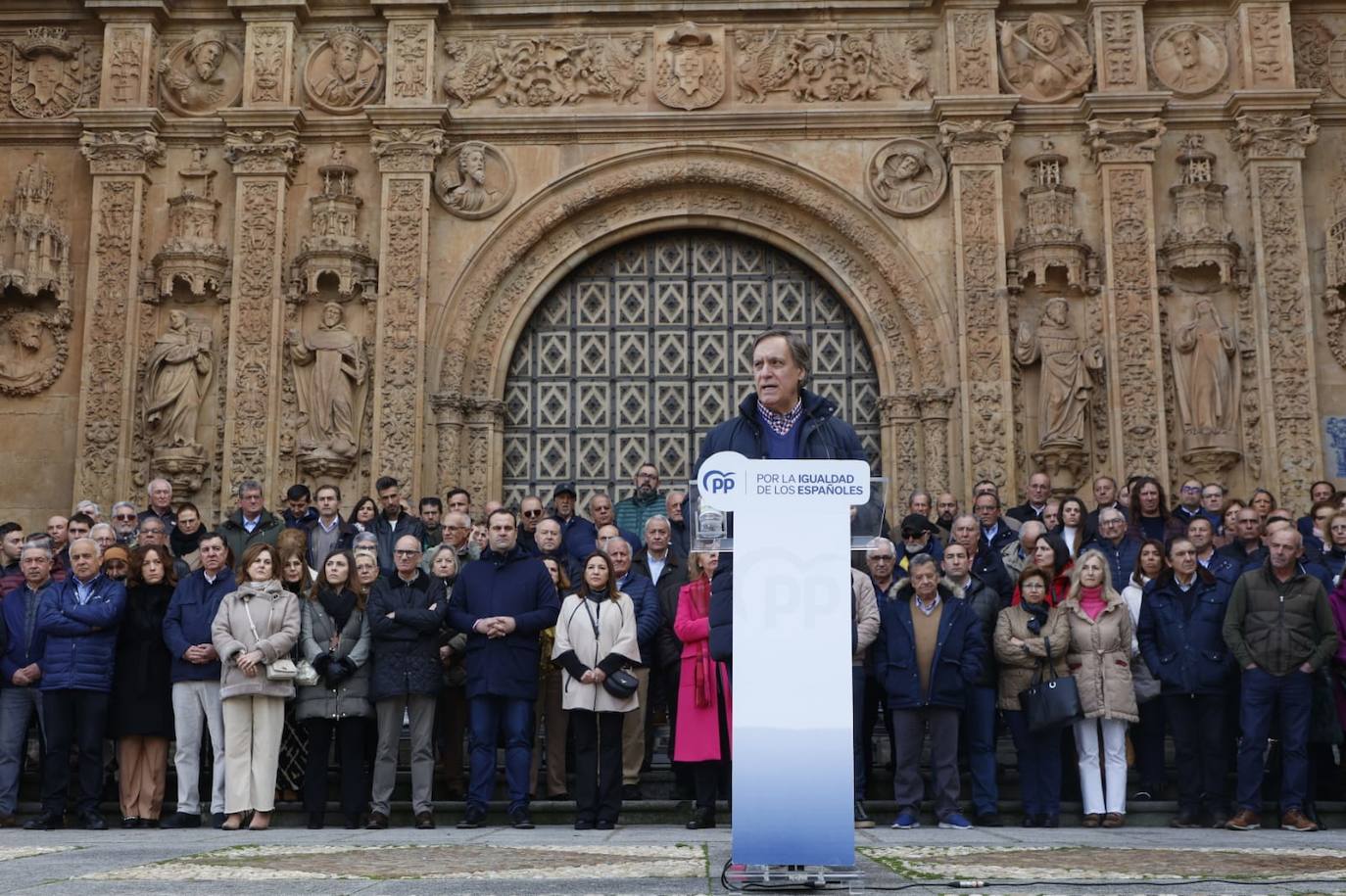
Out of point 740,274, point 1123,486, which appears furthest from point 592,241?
point 1123,486

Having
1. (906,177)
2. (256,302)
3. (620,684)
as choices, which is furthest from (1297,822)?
(256,302)

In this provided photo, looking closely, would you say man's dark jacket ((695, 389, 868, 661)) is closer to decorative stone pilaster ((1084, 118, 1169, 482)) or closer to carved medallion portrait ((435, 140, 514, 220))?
decorative stone pilaster ((1084, 118, 1169, 482))

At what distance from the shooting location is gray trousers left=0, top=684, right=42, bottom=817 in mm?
10328

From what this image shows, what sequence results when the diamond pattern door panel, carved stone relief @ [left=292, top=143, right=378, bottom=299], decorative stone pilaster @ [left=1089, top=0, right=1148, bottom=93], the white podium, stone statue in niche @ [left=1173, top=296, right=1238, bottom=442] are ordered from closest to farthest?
1. the white podium
2. stone statue in niche @ [left=1173, top=296, right=1238, bottom=442]
3. carved stone relief @ [left=292, top=143, right=378, bottom=299]
4. decorative stone pilaster @ [left=1089, top=0, right=1148, bottom=93]
5. the diamond pattern door panel

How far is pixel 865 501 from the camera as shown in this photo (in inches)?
220

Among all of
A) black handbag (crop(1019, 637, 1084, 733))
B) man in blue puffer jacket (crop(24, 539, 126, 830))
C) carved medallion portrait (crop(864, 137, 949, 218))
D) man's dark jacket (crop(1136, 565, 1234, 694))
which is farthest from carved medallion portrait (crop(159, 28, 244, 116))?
man's dark jacket (crop(1136, 565, 1234, 694))

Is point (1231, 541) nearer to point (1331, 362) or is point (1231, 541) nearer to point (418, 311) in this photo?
point (1331, 362)

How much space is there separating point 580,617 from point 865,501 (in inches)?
188

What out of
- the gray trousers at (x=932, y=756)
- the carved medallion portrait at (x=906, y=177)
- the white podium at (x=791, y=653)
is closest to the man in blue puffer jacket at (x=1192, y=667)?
the gray trousers at (x=932, y=756)

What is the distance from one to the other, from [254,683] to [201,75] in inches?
356

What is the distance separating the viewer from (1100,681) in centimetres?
1010

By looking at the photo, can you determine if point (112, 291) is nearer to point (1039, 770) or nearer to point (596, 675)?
point (596, 675)

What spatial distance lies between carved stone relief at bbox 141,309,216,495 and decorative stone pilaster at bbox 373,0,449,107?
3239 mm

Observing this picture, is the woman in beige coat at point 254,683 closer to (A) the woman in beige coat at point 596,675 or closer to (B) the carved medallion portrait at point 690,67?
(A) the woman in beige coat at point 596,675
